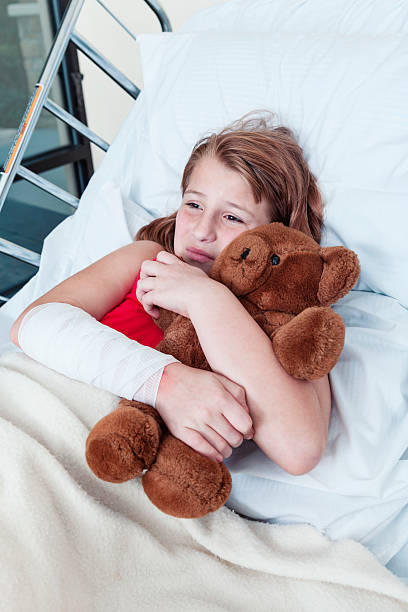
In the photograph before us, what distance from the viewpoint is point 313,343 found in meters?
0.68

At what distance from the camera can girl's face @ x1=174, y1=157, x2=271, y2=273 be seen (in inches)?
39.2

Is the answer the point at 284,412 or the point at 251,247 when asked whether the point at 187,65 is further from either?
the point at 284,412

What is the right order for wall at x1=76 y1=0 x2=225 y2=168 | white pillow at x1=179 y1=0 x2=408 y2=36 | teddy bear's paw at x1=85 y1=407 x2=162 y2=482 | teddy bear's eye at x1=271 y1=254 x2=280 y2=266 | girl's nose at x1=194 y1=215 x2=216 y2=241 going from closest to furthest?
teddy bear's paw at x1=85 y1=407 x2=162 y2=482
teddy bear's eye at x1=271 y1=254 x2=280 y2=266
girl's nose at x1=194 y1=215 x2=216 y2=241
white pillow at x1=179 y1=0 x2=408 y2=36
wall at x1=76 y1=0 x2=225 y2=168

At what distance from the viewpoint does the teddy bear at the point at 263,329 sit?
2.19 feet

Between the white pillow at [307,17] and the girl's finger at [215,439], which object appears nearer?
the girl's finger at [215,439]

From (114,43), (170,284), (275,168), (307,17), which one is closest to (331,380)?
(170,284)

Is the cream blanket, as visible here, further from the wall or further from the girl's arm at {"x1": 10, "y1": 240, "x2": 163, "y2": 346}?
the wall

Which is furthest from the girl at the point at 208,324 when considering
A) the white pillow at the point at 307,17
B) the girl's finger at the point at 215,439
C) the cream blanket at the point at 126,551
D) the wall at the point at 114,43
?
the wall at the point at 114,43

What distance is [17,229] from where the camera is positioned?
2945 millimetres

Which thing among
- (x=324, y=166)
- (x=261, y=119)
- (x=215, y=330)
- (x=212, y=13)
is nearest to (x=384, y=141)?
(x=324, y=166)

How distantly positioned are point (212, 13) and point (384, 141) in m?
0.73

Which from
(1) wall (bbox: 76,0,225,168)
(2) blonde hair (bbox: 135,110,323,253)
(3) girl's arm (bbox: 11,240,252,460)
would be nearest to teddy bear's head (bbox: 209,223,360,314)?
(3) girl's arm (bbox: 11,240,252,460)

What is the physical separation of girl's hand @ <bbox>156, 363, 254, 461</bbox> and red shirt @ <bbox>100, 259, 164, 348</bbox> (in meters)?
0.29

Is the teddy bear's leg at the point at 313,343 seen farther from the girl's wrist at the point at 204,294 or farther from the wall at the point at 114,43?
the wall at the point at 114,43
